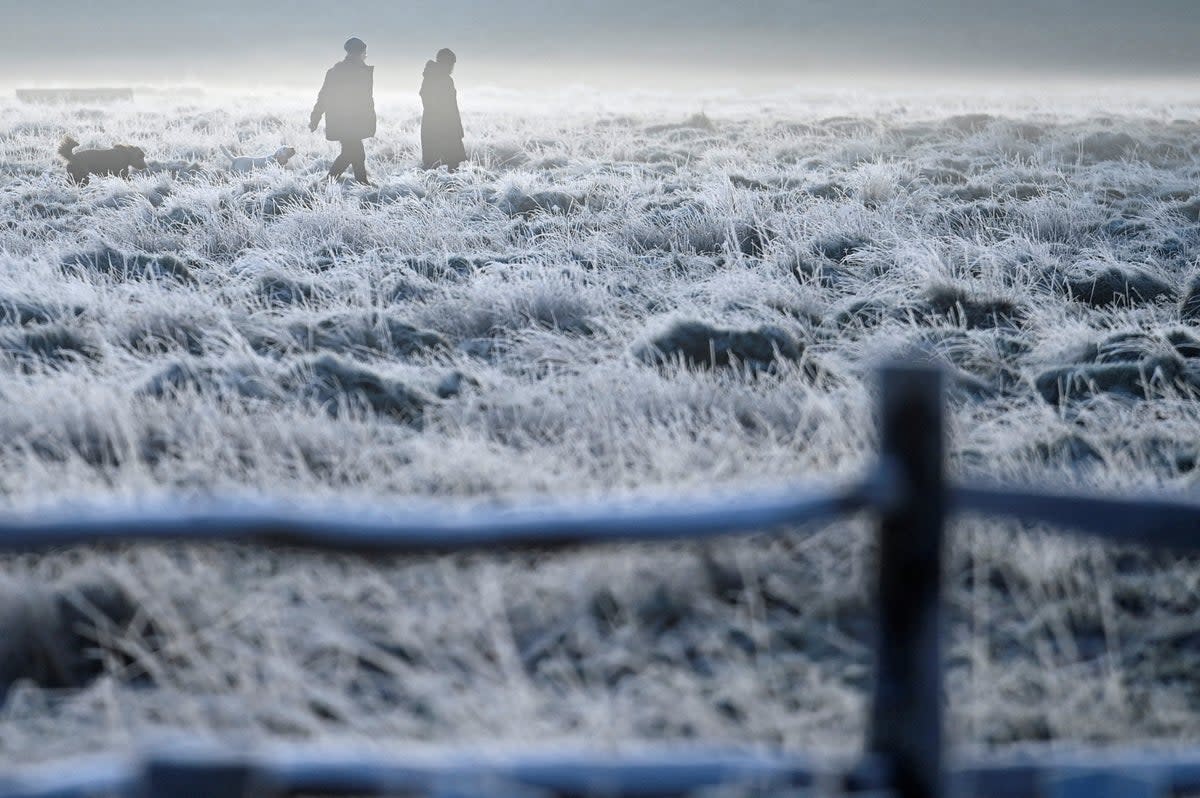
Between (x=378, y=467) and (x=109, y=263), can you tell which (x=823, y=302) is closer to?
(x=378, y=467)

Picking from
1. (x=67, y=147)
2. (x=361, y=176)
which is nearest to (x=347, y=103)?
(x=361, y=176)

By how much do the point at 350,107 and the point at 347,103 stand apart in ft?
0.25

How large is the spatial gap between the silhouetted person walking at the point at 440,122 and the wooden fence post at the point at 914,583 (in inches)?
563

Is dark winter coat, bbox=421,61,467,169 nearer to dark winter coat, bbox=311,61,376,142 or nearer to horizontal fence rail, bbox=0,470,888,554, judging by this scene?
dark winter coat, bbox=311,61,376,142

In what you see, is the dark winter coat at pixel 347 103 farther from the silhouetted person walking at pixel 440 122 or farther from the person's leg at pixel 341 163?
the silhouetted person walking at pixel 440 122

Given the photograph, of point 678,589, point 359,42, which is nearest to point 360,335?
point 678,589

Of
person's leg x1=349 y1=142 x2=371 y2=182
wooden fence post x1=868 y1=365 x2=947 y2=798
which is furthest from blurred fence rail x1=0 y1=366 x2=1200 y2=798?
person's leg x1=349 y1=142 x2=371 y2=182

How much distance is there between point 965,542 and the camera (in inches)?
135

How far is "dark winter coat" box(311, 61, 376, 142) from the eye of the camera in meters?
14.2

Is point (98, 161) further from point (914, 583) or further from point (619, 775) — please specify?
point (914, 583)

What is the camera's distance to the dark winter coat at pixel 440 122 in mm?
15547

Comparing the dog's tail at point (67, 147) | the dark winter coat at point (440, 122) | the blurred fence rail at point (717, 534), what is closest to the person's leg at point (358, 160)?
the dark winter coat at point (440, 122)

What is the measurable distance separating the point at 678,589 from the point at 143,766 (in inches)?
73.6

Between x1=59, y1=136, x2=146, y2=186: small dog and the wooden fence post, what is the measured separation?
14.7m
